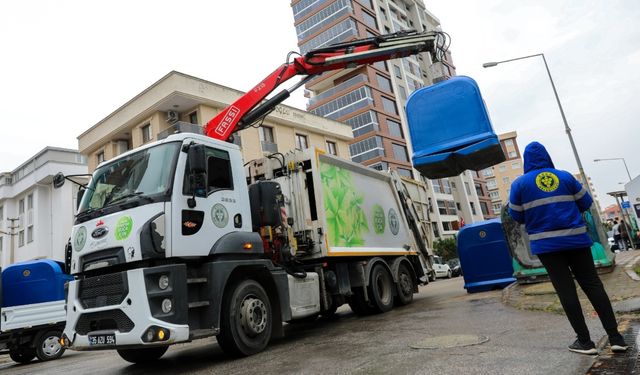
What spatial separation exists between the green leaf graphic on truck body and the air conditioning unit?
20490 mm

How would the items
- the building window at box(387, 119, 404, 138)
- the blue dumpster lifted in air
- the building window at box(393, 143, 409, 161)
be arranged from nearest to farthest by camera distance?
the blue dumpster lifted in air
the building window at box(393, 143, 409, 161)
the building window at box(387, 119, 404, 138)

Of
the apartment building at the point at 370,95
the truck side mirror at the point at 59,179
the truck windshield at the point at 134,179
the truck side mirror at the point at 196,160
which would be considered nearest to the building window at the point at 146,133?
the truck side mirror at the point at 59,179

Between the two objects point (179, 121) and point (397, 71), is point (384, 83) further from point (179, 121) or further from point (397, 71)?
point (179, 121)

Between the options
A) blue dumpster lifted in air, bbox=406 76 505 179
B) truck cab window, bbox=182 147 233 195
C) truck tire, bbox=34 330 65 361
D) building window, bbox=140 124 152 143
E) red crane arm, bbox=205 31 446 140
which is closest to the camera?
truck cab window, bbox=182 147 233 195

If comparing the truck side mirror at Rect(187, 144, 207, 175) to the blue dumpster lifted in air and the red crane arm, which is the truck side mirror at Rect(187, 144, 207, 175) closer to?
the red crane arm

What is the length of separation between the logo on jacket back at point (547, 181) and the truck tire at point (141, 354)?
511 cm

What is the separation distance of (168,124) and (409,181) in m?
19.2

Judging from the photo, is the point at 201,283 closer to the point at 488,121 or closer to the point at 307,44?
the point at 488,121

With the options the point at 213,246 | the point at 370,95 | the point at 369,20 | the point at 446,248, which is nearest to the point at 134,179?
the point at 213,246

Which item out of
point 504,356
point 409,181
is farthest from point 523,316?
point 409,181

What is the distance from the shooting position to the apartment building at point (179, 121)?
2598 cm

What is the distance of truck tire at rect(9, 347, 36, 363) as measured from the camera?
9516mm

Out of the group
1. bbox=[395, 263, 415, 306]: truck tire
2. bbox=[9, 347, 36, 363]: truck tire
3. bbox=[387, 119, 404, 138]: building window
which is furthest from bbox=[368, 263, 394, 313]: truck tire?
bbox=[387, 119, 404, 138]: building window

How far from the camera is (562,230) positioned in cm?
383
